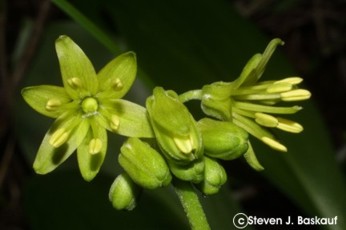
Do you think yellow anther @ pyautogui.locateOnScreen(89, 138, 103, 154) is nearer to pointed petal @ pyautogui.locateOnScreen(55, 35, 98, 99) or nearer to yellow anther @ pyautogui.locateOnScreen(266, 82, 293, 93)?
pointed petal @ pyautogui.locateOnScreen(55, 35, 98, 99)

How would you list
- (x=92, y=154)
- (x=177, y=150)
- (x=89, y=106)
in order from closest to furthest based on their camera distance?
(x=177, y=150)
(x=92, y=154)
(x=89, y=106)

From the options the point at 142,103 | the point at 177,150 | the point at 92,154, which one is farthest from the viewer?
the point at 142,103

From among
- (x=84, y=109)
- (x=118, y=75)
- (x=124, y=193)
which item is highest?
(x=118, y=75)

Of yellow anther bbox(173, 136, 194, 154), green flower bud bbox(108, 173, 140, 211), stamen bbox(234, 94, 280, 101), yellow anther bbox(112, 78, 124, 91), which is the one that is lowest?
green flower bud bbox(108, 173, 140, 211)

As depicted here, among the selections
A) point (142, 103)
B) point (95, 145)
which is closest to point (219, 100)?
point (95, 145)

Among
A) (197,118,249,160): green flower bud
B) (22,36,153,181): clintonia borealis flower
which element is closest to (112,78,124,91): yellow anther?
(22,36,153,181): clintonia borealis flower

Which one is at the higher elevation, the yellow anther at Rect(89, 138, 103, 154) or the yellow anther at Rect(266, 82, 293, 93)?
the yellow anther at Rect(266, 82, 293, 93)

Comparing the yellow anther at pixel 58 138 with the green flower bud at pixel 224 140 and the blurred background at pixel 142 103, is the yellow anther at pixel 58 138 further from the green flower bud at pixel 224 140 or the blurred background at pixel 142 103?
the blurred background at pixel 142 103

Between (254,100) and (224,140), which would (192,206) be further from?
(254,100)
